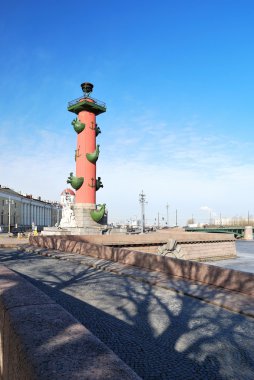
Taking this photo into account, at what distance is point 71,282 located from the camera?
942 cm

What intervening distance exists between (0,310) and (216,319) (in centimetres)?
385

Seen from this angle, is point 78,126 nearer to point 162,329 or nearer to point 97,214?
point 97,214

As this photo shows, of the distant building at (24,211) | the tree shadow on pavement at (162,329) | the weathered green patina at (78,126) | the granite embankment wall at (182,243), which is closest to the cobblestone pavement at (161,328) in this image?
the tree shadow on pavement at (162,329)

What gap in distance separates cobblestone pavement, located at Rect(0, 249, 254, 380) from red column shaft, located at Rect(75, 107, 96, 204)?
28.2m

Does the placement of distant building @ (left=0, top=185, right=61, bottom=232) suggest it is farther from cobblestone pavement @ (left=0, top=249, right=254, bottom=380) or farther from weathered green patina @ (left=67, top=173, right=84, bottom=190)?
cobblestone pavement @ (left=0, top=249, right=254, bottom=380)

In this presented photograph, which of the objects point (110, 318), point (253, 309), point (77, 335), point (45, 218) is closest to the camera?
point (77, 335)

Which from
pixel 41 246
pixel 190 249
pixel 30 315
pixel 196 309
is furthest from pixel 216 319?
pixel 190 249

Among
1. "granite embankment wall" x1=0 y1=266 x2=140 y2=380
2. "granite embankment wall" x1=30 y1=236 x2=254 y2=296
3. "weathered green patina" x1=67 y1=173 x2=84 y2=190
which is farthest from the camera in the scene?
"weathered green patina" x1=67 y1=173 x2=84 y2=190

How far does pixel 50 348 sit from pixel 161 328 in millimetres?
3197

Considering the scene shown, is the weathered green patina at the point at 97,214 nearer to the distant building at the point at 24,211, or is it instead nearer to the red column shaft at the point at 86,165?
the red column shaft at the point at 86,165

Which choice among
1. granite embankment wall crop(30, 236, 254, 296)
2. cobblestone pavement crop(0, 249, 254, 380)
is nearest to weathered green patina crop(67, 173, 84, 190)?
granite embankment wall crop(30, 236, 254, 296)

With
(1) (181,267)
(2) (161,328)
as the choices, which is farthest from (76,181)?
(2) (161,328)

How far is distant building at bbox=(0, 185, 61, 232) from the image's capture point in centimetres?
7700

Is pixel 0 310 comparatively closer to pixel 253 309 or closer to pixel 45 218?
pixel 253 309
